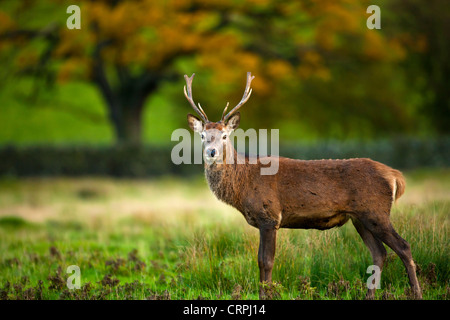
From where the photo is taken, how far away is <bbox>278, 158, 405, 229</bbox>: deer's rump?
6.28 m

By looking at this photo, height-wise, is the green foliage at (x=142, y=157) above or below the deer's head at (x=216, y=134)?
below

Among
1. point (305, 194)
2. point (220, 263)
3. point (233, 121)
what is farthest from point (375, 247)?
point (233, 121)

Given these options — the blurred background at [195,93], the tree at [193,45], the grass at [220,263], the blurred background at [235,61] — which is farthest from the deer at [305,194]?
the tree at [193,45]

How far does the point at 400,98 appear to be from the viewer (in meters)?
28.5

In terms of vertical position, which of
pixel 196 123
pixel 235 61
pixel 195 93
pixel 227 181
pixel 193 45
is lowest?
pixel 227 181

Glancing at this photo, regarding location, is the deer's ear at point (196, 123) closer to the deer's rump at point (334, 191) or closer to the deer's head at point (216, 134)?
the deer's head at point (216, 134)

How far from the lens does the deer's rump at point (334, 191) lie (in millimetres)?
6281

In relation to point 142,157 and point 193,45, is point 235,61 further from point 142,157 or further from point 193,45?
point 142,157

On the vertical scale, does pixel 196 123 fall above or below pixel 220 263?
above

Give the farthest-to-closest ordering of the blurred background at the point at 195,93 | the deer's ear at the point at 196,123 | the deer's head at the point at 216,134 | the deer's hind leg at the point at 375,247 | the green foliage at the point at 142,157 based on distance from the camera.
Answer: the green foliage at the point at 142,157 → the blurred background at the point at 195,93 → the deer's ear at the point at 196,123 → the deer's hind leg at the point at 375,247 → the deer's head at the point at 216,134

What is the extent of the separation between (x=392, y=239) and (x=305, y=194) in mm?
1065

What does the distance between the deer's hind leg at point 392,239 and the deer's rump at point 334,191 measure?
9 cm

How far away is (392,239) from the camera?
20.1 feet

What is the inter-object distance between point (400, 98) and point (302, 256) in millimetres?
23091
